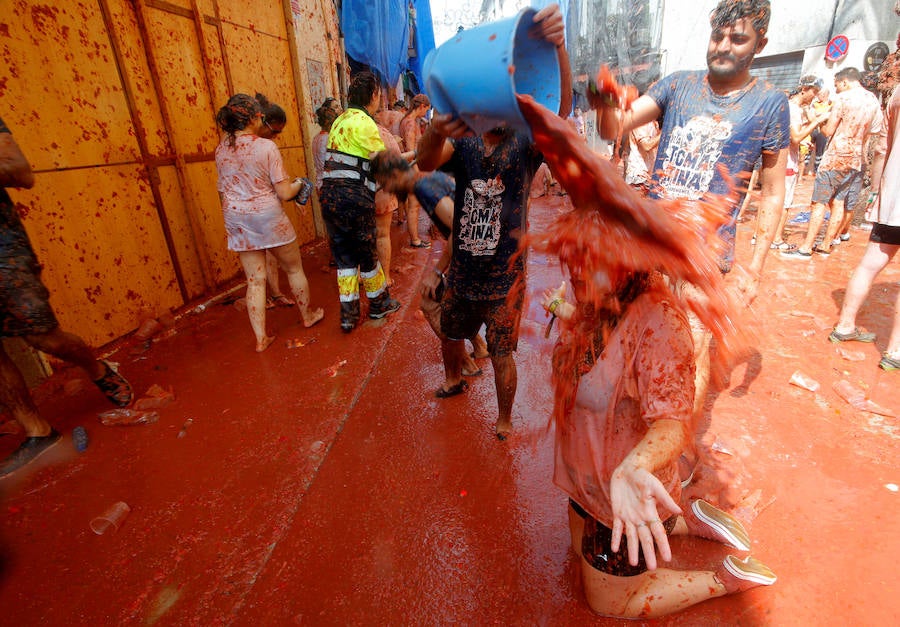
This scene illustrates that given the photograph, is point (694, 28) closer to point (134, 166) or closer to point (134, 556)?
point (134, 166)

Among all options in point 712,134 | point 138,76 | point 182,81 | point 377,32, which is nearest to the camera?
point 712,134

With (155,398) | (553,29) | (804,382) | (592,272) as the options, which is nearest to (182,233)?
(155,398)

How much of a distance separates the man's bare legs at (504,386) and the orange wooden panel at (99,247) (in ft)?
12.6

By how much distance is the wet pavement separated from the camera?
199 centimetres

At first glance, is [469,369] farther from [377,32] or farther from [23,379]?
[377,32]

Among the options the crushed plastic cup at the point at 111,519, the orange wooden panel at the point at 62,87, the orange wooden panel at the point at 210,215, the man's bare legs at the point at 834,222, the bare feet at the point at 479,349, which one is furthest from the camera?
the man's bare legs at the point at 834,222

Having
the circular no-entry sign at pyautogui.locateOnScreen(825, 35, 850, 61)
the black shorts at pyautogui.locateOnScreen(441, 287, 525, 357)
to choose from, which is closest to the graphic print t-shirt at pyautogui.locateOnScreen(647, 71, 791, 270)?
the black shorts at pyautogui.locateOnScreen(441, 287, 525, 357)

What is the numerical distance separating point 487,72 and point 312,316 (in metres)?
3.99

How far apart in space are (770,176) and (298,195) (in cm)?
373

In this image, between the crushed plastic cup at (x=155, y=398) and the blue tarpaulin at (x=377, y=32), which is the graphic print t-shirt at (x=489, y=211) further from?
the blue tarpaulin at (x=377, y=32)

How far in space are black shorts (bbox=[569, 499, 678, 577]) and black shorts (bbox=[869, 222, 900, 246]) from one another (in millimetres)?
3712

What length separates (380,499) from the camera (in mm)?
2557

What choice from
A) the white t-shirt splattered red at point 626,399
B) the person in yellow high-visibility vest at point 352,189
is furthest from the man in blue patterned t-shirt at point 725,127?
the person in yellow high-visibility vest at point 352,189

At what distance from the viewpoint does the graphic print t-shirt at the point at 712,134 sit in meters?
2.34
